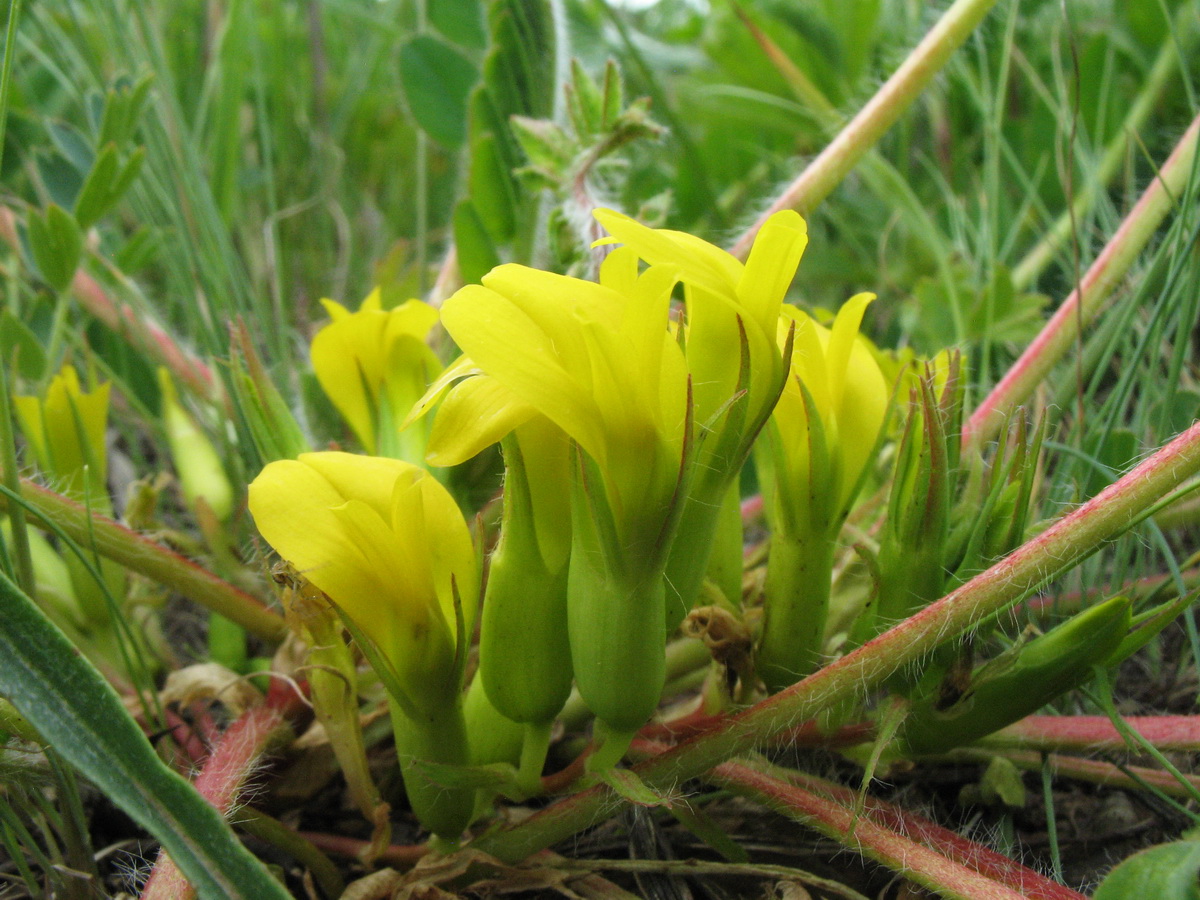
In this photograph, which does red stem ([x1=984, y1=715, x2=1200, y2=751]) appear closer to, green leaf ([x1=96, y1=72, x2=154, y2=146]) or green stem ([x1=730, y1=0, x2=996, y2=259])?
green stem ([x1=730, y1=0, x2=996, y2=259])

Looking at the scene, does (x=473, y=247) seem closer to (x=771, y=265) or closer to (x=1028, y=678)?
(x=771, y=265)

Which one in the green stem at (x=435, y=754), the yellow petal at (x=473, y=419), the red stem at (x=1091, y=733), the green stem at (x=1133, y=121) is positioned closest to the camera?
the yellow petal at (x=473, y=419)

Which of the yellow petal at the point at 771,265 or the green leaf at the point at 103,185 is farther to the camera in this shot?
the green leaf at the point at 103,185

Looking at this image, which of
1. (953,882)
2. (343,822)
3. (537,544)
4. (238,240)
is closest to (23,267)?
(238,240)

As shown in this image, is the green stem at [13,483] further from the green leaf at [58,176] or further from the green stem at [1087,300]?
the green stem at [1087,300]

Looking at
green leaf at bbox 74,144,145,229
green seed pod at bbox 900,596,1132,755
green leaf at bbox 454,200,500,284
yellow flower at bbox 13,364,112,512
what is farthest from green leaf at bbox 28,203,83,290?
green seed pod at bbox 900,596,1132,755

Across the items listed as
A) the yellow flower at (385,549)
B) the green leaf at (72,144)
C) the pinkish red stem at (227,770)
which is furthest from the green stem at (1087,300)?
the green leaf at (72,144)
